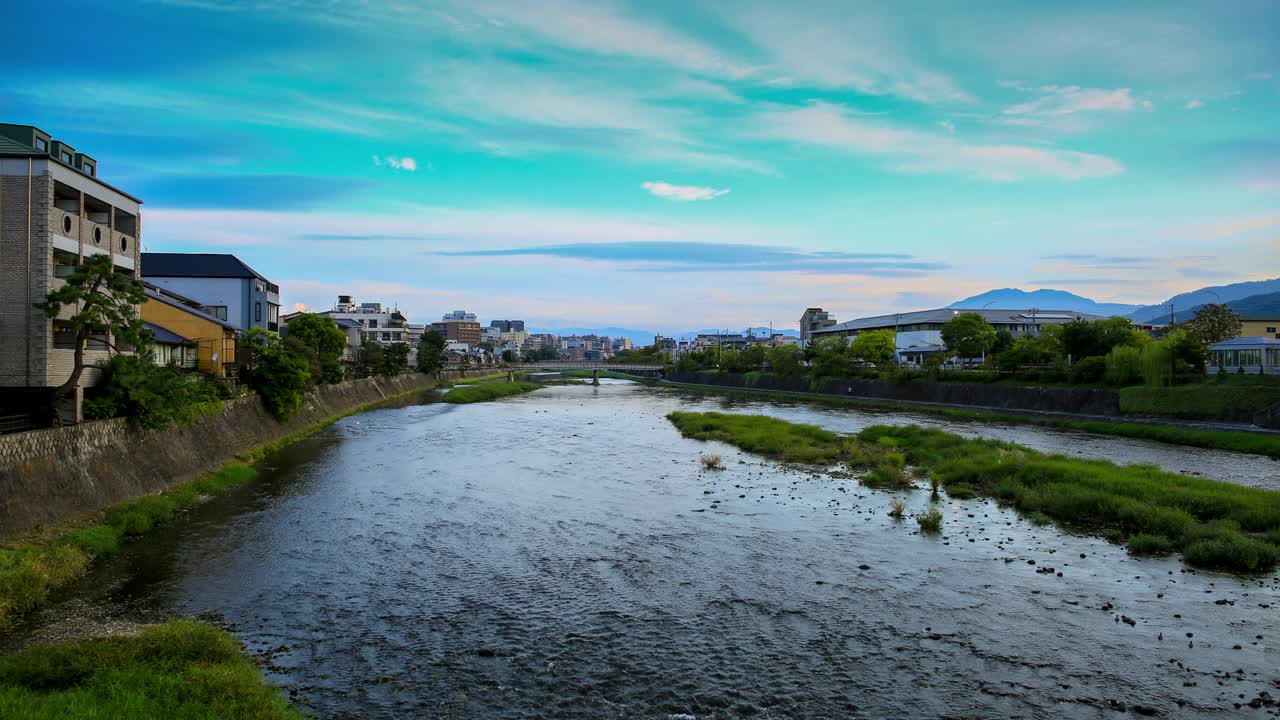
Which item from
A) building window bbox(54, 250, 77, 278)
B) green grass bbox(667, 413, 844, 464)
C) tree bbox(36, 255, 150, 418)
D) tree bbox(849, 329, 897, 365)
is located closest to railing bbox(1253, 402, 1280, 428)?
green grass bbox(667, 413, 844, 464)

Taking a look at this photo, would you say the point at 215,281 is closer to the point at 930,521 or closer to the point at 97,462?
the point at 97,462

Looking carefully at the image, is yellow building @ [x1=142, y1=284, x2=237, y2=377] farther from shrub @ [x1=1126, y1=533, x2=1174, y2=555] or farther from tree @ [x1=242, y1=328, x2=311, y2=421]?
shrub @ [x1=1126, y1=533, x2=1174, y2=555]

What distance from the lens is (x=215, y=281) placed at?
183 ft

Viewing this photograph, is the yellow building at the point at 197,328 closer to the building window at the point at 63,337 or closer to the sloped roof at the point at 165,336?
the sloped roof at the point at 165,336

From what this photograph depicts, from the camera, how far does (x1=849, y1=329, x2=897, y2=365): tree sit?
9125cm

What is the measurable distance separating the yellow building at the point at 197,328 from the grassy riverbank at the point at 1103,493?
2949 cm

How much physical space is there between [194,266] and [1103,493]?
61.2 m

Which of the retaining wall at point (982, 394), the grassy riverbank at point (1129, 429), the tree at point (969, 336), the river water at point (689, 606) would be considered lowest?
the river water at point (689, 606)

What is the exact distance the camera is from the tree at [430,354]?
107250 mm

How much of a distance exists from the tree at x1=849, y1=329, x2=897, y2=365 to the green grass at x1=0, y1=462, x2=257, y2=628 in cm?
8094

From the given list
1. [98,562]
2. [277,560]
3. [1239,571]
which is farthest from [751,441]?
[98,562]

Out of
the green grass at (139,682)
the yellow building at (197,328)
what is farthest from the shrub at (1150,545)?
the yellow building at (197,328)

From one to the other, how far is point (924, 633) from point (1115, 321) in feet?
217

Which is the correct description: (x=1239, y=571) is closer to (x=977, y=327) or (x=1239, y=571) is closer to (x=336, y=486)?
(x=336, y=486)
